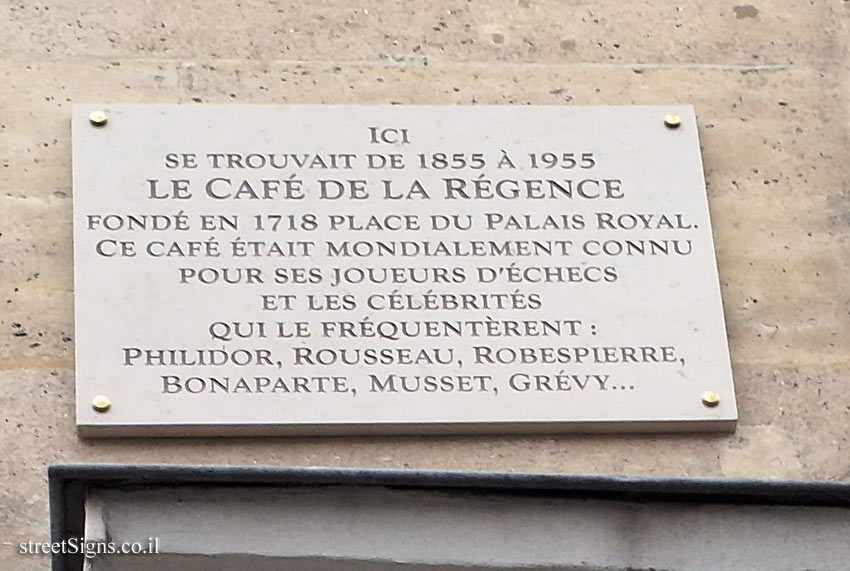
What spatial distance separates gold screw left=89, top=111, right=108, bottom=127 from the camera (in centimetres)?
414

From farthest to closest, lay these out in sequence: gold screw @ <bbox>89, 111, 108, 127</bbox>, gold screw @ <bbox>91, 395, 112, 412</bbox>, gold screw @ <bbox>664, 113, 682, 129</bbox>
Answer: gold screw @ <bbox>664, 113, 682, 129</bbox>, gold screw @ <bbox>89, 111, 108, 127</bbox>, gold screw @ <bbox>91, 395, 112, 412</bbox>

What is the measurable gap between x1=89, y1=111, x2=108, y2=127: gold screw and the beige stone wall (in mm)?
66

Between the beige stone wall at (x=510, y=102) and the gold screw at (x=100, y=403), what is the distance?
61 mm

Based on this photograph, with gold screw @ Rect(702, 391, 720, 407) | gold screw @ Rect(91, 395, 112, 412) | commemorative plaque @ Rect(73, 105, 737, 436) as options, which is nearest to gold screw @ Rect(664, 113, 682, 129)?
commemorative plaque @ Rect(73, 105, 737, 436)

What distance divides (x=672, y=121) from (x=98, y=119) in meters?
1.19

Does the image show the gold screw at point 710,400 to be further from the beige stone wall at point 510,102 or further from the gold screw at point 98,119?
the gold screw at point 98,119

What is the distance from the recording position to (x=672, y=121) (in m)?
4.28

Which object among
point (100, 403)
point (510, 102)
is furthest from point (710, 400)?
point (100, 403)

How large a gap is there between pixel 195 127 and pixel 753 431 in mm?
1277

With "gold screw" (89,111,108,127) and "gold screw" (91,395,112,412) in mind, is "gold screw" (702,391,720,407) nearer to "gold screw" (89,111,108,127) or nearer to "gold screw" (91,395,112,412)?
"gold screw" (91,395,112,412)

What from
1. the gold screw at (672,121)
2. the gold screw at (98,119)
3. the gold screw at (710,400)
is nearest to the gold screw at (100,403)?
the gold screw at (98,119)

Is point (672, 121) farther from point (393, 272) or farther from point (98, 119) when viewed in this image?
point (98, 119)

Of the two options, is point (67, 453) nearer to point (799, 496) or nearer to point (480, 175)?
point (480, 175)

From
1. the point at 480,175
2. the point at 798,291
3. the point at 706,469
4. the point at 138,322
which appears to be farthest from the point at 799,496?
the point at 138,322
